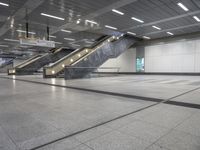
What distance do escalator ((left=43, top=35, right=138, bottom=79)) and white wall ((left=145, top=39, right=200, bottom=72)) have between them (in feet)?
9.94

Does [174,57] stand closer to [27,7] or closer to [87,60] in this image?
[87,60]

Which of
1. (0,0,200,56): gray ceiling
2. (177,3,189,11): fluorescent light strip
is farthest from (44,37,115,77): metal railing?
(177,3,189,11): fluorescent light strip

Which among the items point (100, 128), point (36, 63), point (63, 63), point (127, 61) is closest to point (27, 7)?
point (63, 63)

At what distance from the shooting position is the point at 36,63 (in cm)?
2191

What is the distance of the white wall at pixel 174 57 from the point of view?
1521 cm

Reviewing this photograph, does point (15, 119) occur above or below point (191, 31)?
below

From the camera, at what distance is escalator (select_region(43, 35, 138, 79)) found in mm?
11111

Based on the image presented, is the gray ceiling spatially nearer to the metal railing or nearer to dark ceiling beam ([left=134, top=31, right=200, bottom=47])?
dark ceiling beam ([left=134, top=31, right=200, bottom=47])

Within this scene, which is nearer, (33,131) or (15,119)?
(33,131)

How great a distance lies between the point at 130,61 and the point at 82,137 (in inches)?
764

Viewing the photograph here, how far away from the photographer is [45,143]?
1.66 metres

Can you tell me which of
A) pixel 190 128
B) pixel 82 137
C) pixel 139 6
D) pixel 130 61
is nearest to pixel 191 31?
pixel 130 61

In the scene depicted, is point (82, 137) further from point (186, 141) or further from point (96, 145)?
point (186, 141)

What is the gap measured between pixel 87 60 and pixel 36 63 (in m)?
12.8
